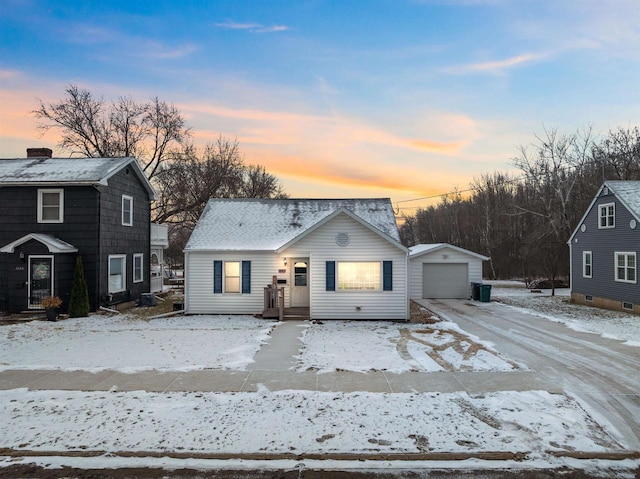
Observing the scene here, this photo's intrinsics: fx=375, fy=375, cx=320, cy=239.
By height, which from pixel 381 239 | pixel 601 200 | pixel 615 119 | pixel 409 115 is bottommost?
pixel 381 239

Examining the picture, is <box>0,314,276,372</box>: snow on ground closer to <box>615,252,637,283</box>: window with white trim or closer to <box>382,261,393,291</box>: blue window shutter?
<box>382,261,393,291</box>: blue window shutter

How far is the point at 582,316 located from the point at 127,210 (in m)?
21.0

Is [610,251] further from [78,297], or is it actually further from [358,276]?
[78,297]

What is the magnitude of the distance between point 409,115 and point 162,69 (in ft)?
43.1

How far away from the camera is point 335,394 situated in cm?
654

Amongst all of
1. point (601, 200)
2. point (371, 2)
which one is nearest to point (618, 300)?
point (601, 200)

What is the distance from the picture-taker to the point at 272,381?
725 centimetres

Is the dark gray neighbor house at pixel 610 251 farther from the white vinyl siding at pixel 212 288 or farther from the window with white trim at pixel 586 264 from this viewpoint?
the white vinyl siding at pixel 212 288

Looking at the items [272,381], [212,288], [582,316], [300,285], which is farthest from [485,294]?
[272,381]

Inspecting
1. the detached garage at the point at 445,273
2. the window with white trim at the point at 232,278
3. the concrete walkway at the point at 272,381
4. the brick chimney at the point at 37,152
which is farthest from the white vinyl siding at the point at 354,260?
the brick chimney at the point at 37,152

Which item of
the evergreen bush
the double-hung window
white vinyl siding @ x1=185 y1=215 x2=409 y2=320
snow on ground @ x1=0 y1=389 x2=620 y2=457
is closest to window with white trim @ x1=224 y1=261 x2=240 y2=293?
the double-hung window

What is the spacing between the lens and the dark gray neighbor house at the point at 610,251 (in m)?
16.2

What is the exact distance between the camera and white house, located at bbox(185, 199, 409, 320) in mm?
14328

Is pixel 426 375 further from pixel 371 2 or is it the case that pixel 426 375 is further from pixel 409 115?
pixel 409 115
